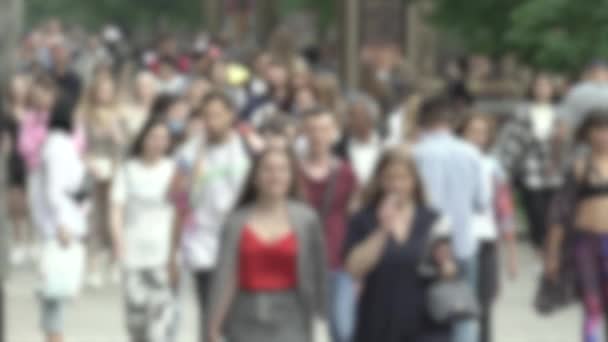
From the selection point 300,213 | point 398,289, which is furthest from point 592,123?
point 300,213

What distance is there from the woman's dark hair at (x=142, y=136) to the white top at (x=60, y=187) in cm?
45

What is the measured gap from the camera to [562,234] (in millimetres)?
13562

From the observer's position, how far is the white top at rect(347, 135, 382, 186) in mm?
15859

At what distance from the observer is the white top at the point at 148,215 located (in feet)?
45.4

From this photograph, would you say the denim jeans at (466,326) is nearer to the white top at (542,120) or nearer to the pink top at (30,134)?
the pink top at (30,134)

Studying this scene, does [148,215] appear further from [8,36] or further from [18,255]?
→ [18,255]

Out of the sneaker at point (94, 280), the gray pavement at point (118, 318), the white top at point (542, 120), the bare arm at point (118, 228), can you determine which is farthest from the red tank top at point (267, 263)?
the white top at point (542, 120)

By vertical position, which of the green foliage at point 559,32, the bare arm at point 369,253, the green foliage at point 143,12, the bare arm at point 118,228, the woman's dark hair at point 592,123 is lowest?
the bare arm at point 369,253

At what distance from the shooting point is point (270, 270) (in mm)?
11133

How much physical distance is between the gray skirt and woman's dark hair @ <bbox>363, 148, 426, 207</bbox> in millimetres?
987

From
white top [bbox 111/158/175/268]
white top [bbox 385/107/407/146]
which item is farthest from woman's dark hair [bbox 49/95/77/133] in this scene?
white top [bbox 385/107/407/146]

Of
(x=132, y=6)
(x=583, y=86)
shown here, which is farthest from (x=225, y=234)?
(x=132, y=6)

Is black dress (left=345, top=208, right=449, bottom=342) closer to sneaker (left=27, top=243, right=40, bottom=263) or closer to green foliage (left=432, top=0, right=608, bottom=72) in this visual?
green foliage (left=432, top=0, right=608, bottom=72)

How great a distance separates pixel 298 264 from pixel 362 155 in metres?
4.89
